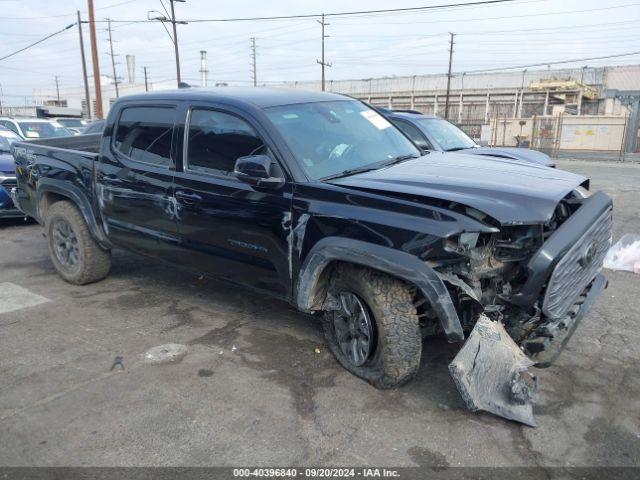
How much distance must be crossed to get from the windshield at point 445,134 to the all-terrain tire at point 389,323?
199 inches

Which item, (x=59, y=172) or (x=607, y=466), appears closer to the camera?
(x=607, y=466)

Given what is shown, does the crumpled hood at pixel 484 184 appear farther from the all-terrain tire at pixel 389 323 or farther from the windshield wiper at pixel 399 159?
the all-terrain tire at pixel 389 323

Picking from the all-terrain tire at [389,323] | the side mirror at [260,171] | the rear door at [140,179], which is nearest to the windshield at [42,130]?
the rear door at [140,179]

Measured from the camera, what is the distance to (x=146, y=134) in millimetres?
4520

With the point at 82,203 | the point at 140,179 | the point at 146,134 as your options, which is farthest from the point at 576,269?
the point at 82,203

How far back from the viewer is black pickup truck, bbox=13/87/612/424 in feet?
9.46

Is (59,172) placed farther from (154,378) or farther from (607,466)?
(607,466)

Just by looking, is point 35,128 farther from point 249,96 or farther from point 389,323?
point 389,323

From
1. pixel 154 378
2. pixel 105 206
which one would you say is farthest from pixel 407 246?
pixel 105 206

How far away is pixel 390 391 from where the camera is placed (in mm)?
3338

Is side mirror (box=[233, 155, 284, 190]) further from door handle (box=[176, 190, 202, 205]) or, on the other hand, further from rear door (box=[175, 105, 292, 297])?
door handle (box=[176, 190, 202, 205])

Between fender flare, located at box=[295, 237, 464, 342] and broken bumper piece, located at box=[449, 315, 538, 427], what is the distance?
0.12 m

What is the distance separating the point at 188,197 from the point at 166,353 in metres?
1.20

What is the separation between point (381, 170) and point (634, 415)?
7.09 feet
